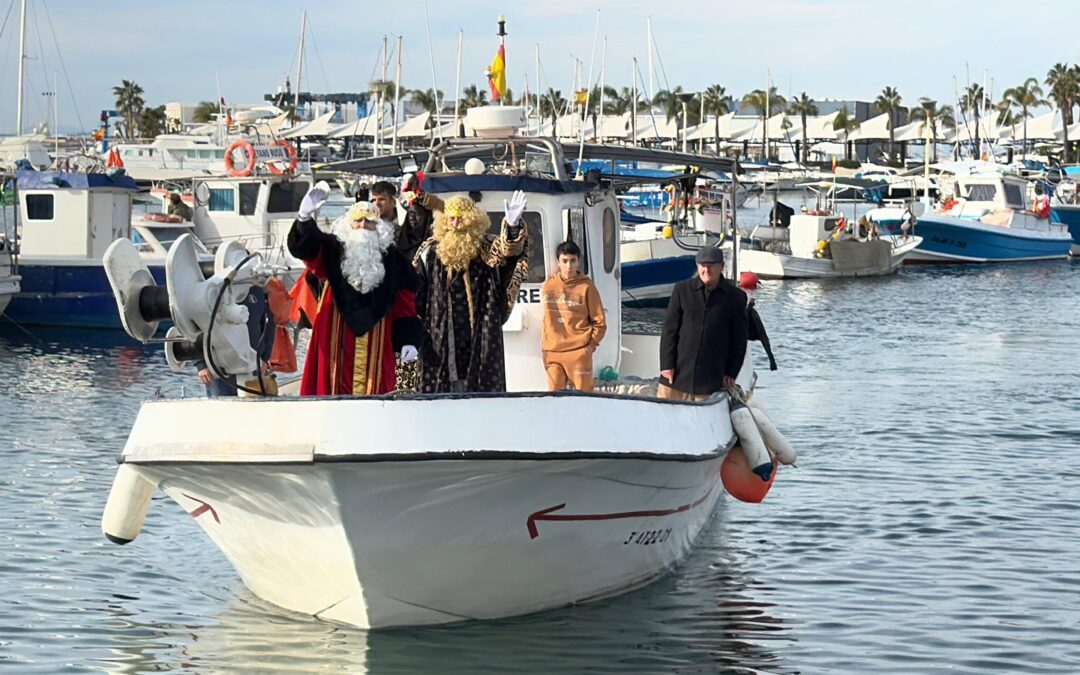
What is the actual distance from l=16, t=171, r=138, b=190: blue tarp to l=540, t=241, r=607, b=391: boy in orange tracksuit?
19.7 metres

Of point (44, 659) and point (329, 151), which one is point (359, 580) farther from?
point (329, 151)

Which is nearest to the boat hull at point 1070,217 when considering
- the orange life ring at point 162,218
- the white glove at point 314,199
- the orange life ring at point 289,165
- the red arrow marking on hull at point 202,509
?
the orange life ring at point 289,165

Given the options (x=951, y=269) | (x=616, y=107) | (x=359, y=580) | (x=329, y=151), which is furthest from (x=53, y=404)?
(x=616, y=107)

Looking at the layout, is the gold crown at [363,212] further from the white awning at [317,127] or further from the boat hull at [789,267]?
the white awning at [317,127]

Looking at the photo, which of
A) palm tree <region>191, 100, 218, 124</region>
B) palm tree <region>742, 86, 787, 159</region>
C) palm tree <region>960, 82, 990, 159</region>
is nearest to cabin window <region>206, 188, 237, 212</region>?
palm tree <region>960, 82, 990, 159</region>

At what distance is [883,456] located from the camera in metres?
16.5

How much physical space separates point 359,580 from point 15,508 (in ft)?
18.9

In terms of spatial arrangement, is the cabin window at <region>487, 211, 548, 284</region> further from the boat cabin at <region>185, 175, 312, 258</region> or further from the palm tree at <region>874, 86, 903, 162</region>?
the palm tree at <region>874, 86, 903, 162</region>

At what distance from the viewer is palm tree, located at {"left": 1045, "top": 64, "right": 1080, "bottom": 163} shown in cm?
11075

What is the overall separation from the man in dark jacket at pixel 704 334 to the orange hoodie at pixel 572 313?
1.59ft

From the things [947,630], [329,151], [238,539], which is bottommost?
[947,630]

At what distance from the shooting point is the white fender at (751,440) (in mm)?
10703

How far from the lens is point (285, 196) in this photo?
32.4m

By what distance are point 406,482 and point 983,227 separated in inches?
1694
